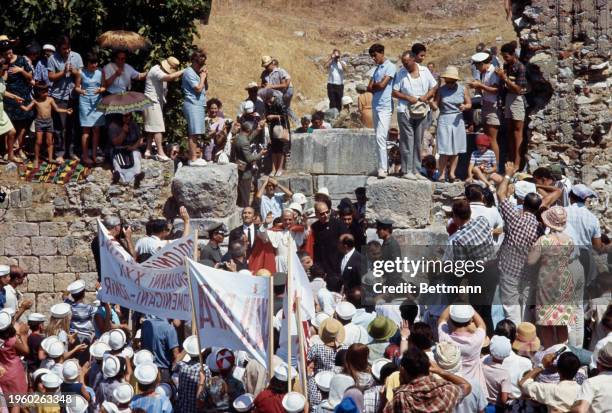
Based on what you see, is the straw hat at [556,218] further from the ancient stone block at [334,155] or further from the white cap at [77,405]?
the ancient stone block at [334,155]

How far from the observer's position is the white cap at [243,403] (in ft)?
36.3

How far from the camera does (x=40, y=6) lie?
18.1 metres

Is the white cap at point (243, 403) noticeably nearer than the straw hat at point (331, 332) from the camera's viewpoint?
Yes

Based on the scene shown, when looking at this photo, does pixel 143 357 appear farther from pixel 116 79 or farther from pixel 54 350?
pixel 116 79

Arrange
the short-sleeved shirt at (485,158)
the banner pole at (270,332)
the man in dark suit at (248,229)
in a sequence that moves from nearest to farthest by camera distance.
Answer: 1. the banner pole at (270,332)
2. the man in dark suit at (248,229)
3. the short-sleeved shirt at (485,158)

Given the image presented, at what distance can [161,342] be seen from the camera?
1269 centimetres

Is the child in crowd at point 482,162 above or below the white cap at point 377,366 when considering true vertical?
above

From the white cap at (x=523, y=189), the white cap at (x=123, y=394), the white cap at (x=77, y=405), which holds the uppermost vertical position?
the white cap at (x=523, y=189)

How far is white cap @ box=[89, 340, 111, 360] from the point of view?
12055 mm

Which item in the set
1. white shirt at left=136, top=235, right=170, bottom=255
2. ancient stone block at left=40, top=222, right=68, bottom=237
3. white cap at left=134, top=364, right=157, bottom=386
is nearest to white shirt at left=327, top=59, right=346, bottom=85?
ancient stone block at left=40, top=222, right=68, bottom=237

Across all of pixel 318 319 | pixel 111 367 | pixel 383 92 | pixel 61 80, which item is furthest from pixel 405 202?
pixel 111 367

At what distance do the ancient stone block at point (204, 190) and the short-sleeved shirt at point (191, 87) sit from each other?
2.76 feet

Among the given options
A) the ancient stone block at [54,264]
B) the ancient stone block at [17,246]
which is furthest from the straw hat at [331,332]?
the ancient stone block at [17,246]

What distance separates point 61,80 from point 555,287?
7234 millimetres
